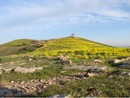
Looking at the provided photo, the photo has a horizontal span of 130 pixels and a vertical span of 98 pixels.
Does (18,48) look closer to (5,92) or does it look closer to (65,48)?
(65,48)

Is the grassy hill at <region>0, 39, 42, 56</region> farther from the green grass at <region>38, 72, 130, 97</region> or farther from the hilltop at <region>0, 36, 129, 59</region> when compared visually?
the green grass at <region>38, 72, 130, 97</region>

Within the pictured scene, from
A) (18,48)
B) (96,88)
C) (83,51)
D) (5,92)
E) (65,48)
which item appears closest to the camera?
(96,88)

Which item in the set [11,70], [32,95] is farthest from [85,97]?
[11,70]

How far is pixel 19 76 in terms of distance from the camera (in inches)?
848

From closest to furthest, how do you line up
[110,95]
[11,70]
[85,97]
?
[85,97] < [110,95] < [11,70]

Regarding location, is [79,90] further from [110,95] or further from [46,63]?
[46,63]

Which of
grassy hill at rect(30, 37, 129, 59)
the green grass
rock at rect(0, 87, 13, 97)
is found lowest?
rock at rect(0, 87, 13, 97)

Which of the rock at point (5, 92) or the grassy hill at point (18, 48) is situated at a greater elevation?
the grassy hill at point (18, 48)

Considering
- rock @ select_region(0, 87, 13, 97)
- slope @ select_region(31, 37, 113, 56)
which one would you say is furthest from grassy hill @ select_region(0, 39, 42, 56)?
rock @ select_region(0, 87, 13, 97)

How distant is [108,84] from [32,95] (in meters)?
4.08

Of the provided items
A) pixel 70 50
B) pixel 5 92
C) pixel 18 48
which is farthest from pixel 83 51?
pixel 5 92

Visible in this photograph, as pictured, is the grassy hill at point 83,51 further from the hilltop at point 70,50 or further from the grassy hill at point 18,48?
the grassy hill at point 18,48

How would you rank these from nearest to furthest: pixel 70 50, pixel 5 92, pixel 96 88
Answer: pixel 96 88 → pixel 5 92 → pixel 70 50

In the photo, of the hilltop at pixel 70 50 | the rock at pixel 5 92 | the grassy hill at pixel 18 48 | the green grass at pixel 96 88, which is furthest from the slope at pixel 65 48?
the rock at pixel 5 92
